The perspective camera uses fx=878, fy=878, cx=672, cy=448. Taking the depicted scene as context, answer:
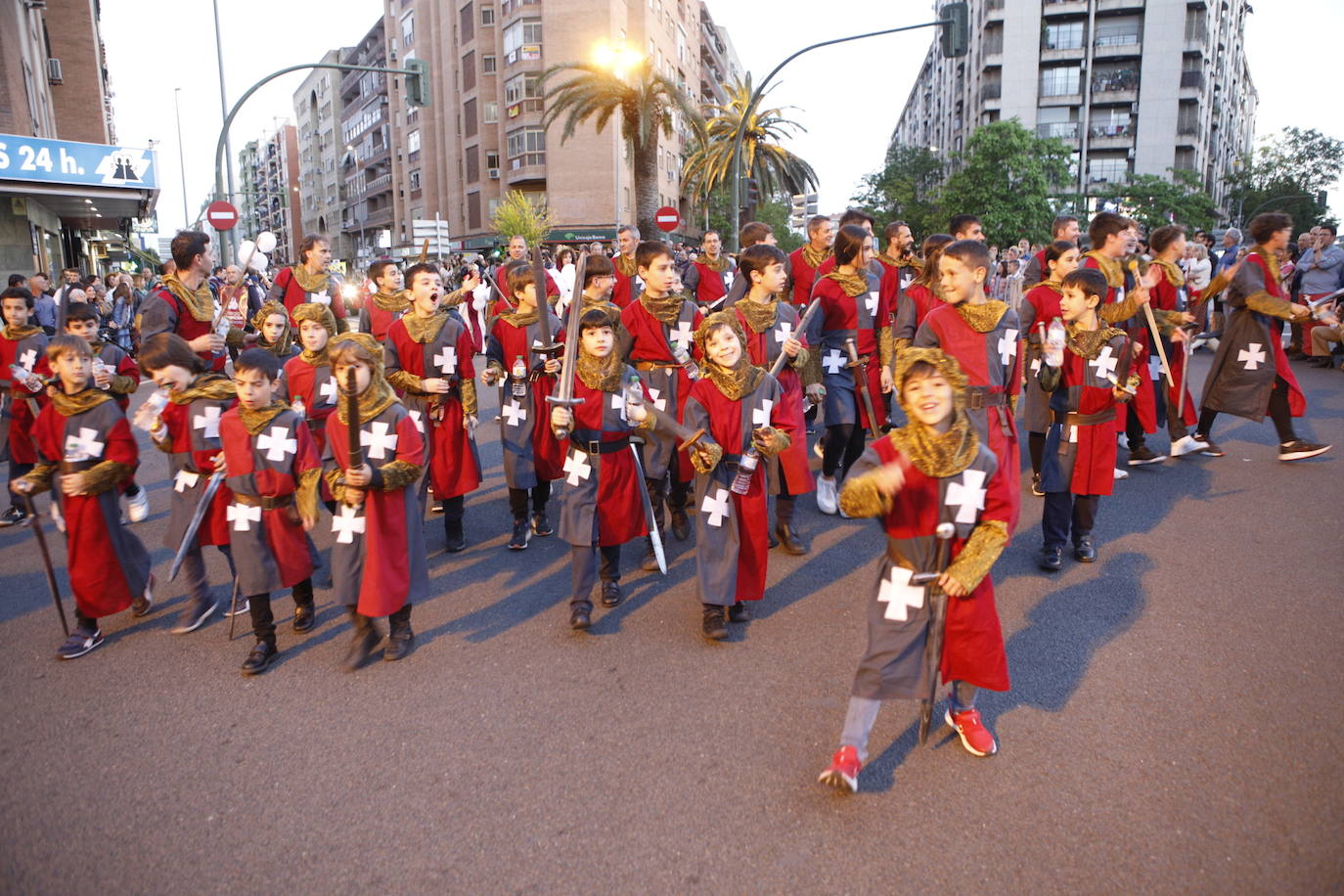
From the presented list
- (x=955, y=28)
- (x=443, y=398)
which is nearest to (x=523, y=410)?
(x=443, y=398)

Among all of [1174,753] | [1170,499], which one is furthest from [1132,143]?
[1174,753]

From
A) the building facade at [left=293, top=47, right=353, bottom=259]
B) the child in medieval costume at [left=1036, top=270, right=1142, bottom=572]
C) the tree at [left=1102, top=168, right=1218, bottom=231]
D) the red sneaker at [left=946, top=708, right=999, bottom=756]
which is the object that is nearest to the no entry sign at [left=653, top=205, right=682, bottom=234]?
the child in medieval costume at [left=1036, top=270, right=1142, bottom=572]

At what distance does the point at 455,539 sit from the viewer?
606 centimetres

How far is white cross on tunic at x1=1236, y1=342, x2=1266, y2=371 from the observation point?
7.18 m

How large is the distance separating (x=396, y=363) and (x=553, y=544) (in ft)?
5.35

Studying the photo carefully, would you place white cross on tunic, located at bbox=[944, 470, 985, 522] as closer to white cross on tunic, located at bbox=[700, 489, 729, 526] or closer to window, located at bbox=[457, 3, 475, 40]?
white cross on tunic, located at bbox=[700, 489, 729, 526]

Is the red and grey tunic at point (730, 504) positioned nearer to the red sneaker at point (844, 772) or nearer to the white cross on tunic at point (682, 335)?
the red sneaker at point (844, 772)

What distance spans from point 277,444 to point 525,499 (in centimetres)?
210

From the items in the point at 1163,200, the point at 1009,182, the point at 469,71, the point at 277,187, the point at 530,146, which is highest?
the point at 277,187

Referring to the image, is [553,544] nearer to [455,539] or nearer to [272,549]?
[455,539]

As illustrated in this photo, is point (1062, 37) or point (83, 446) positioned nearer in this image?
point (83, 446)

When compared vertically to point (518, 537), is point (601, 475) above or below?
above

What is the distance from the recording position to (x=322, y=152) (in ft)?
312

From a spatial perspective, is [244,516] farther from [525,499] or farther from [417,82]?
[417,82]
